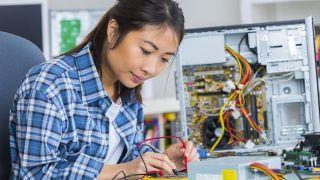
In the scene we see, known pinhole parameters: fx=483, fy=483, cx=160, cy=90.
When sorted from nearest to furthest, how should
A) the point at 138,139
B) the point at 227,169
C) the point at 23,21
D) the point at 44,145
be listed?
the point at 227,169 < the point at 44,145 < the point at 138,139 < the point at 23,21

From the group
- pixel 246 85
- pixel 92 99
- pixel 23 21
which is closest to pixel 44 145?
pixel 92 99

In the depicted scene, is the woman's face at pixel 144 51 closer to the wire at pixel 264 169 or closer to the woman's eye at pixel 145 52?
the woman's eye at pixel 145 52

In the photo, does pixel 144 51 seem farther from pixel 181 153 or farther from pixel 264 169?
pixel 264 169

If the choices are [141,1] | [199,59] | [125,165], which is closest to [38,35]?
[199,59]

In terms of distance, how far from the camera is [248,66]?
150 cm

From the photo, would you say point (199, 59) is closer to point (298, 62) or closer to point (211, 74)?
point (211, 74)

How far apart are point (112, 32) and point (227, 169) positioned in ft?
1.69

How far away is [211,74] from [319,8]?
4.76ft

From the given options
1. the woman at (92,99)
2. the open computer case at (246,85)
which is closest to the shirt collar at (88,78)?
the woman at (92,99)

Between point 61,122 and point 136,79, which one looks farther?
point 136,79

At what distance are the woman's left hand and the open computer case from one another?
0.80ft

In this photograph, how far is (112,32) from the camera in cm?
119

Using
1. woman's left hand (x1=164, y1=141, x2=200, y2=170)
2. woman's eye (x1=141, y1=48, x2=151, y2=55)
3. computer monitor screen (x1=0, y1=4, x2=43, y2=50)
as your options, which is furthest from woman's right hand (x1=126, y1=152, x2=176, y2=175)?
computer monitor screen (x1=0, y1=4, x2=43, y2=50)

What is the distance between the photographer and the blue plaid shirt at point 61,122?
3.48ft
